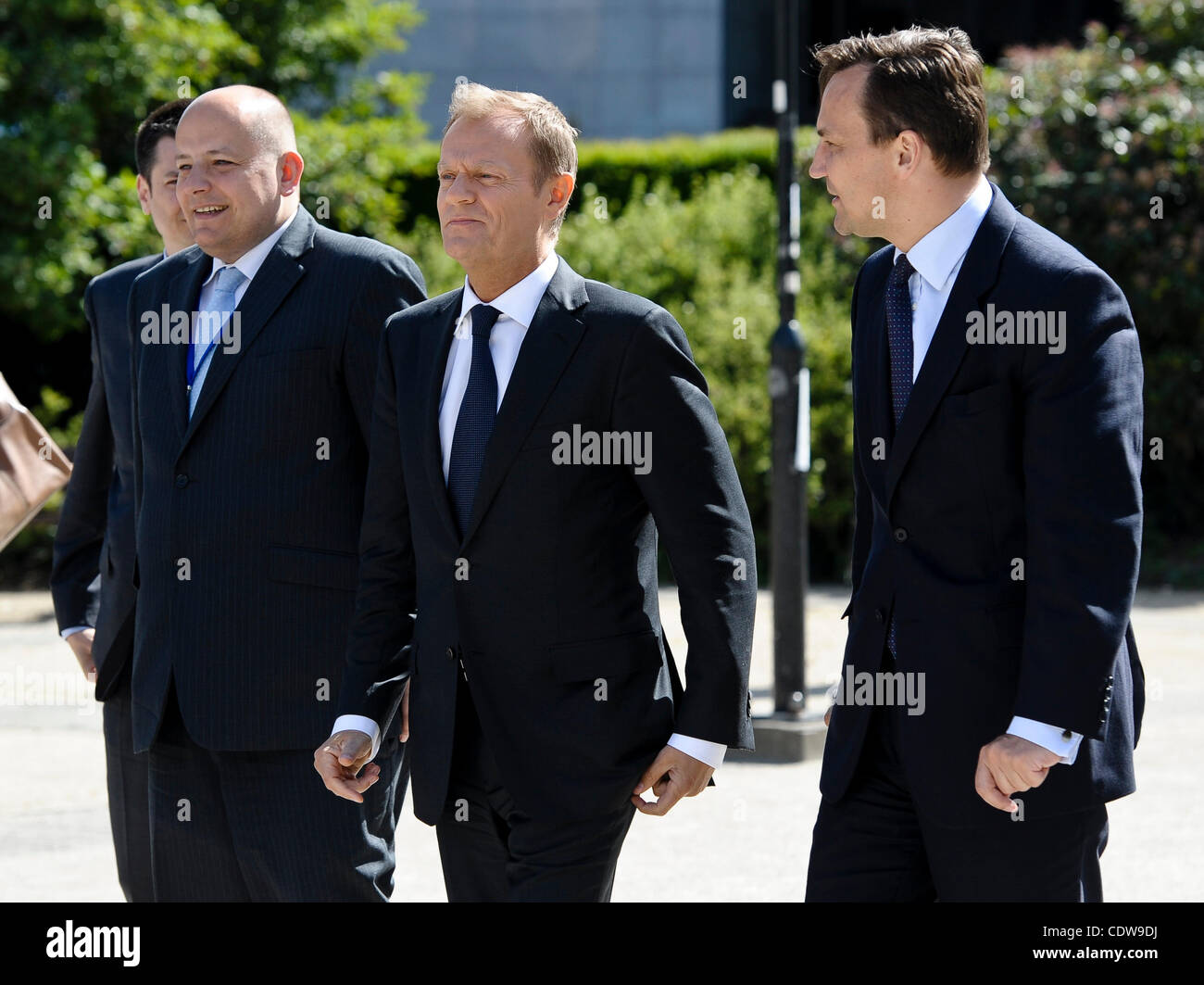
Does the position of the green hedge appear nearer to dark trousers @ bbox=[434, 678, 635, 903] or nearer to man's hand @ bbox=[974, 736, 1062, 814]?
dark trousers @ bbox=[434, 678, 635, 903]

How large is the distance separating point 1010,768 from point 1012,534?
434mm

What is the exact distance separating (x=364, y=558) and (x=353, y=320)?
70 cm

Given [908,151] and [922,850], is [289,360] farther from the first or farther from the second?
[922,850]

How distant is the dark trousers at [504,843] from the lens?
10.8 ft

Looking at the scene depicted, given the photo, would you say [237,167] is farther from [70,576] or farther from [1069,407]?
[1069,407]

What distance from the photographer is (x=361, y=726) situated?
354cm

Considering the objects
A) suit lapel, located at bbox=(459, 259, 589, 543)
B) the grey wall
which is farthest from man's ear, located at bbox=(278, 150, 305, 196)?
the grey wall

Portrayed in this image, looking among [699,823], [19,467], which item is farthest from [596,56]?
[19,467]

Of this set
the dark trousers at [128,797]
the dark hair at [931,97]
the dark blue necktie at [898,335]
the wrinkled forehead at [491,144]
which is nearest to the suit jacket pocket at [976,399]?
the dark blue necktie at [898,335]

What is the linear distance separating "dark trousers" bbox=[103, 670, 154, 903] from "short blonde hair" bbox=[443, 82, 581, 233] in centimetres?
194

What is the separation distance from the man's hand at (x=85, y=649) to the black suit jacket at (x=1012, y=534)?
235cm

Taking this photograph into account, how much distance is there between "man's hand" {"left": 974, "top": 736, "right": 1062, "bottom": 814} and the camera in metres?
2.93

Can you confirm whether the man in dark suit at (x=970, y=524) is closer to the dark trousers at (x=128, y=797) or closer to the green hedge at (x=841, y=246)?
the dark trousers at (x=128, y=797)
